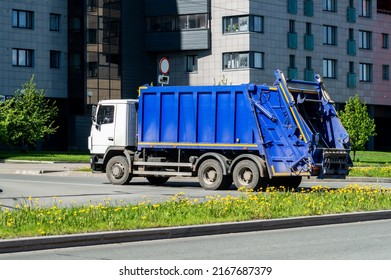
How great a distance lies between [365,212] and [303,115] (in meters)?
8.46

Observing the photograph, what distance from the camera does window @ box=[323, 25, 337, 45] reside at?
7619 cm

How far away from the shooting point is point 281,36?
72.2 metres

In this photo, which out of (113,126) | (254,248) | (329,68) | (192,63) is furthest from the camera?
(329,68)

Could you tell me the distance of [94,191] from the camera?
25.9 meters

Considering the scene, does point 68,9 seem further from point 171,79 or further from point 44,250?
point 44,250

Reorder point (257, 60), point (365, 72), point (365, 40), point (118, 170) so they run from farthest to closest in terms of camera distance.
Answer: point (365, 72)
point (365, 40)
point (257, 60)
point (118, 170)

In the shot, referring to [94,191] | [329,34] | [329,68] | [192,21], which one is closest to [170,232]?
[94,191]

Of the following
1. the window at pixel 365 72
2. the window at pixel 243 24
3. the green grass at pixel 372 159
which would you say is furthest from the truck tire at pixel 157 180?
the window at pixel 365 72

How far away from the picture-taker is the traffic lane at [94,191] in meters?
22.2

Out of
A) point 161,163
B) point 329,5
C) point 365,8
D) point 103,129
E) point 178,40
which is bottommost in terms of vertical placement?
point 161,163

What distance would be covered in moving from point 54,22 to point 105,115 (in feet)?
141

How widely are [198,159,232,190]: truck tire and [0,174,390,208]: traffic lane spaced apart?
270mm

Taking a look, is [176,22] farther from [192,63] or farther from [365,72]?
[365,72]
